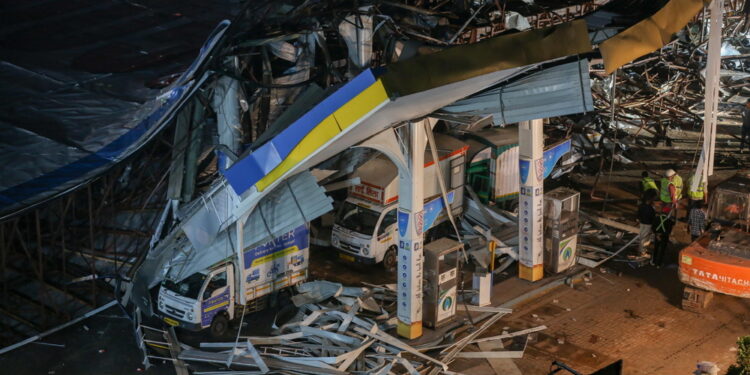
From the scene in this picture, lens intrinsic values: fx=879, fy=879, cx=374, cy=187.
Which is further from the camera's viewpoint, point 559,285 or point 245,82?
point 559,285

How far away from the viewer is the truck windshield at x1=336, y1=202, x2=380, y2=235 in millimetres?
20734

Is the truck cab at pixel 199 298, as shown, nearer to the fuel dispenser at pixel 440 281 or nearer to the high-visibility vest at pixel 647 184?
the fuel dispenser at pixel 440 281

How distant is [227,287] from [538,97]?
Answer: 23.9 ft

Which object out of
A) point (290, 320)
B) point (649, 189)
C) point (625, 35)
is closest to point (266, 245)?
point (290, 320)

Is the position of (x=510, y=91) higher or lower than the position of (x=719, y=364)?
higher

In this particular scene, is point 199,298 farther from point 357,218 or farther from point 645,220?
point 645,220

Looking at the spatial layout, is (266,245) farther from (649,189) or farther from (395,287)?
(649,189)

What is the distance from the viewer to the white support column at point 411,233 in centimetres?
1580

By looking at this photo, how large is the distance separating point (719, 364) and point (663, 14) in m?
6.59

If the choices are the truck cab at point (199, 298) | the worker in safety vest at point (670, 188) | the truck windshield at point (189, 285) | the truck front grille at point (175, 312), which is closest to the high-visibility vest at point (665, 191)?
the worker in safety vest at point (670, 188)

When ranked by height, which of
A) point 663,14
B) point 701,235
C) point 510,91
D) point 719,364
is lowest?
point 719,364

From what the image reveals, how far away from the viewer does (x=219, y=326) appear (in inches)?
693

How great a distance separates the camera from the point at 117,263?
19562 mm

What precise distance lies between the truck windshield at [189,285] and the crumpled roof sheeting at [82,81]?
319 cm
